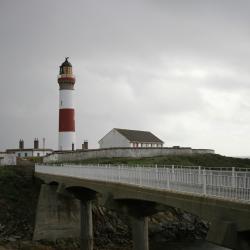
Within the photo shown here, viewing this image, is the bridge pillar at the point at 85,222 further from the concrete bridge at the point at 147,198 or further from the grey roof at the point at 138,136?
the grey roof at the point at 138,136

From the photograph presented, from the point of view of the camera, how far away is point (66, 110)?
58.8m

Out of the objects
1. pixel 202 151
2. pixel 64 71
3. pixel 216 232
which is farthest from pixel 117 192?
pixel 202 151

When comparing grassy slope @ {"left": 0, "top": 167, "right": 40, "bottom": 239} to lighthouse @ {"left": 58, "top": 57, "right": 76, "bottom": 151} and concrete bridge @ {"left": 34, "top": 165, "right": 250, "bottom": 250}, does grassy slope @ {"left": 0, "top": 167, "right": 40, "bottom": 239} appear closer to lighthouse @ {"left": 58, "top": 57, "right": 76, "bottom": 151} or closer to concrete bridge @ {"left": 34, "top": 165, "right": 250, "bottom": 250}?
concrete bridge @ {"left": 34, "top": 165, "right": 250, "bottom": 250}

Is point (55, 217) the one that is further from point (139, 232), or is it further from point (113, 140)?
point (113, 140)

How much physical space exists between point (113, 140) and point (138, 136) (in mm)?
4259

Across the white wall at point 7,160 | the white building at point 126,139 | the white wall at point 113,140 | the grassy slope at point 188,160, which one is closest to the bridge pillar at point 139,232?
the grassy slope at point 188,160

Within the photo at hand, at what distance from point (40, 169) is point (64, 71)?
20612 mm

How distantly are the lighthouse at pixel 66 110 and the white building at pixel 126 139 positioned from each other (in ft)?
31.1

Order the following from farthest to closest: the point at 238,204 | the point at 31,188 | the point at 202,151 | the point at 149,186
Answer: the point at 202,151, the point at 31,188, the point at 149,186, the point at 238,204

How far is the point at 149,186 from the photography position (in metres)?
18.6

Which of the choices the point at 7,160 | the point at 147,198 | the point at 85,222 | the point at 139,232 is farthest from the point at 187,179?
the point at 7,160

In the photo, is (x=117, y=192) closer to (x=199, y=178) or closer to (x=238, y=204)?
(x=199, y=178)

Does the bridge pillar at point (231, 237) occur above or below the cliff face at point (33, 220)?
above

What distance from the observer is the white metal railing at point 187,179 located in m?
13.2
